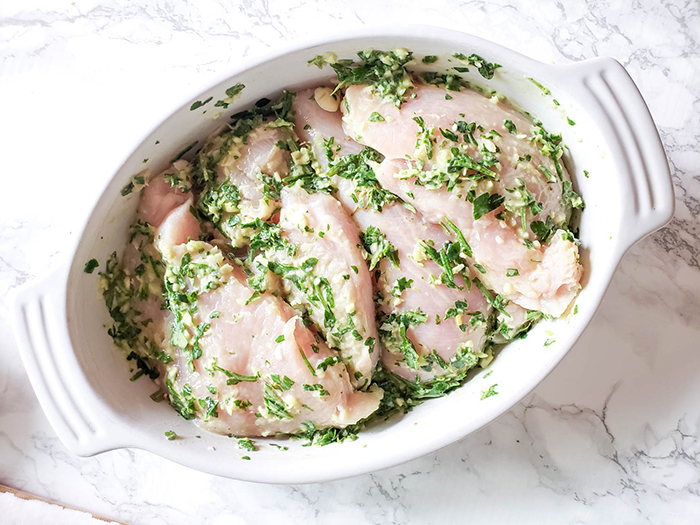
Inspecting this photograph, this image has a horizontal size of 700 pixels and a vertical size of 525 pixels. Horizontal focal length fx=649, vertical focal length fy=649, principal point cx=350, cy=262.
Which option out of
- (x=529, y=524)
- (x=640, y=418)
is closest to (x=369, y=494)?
(x=529, y=524)

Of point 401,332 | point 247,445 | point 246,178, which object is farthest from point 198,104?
point 247,445

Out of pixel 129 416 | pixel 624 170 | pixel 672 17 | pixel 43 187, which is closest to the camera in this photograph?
pixel 624 170

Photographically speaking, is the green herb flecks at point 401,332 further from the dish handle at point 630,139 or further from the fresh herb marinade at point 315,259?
the dish handle at point 630,139

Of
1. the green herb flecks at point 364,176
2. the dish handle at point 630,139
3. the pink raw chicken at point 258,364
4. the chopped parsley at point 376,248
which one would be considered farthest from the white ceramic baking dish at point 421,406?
the chopped parsley at point 376,248

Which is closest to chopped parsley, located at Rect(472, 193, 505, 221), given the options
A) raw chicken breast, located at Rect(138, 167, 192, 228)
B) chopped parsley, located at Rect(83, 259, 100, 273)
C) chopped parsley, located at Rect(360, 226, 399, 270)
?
chopped parsley, located at Rect(360, 226, 399, 270)

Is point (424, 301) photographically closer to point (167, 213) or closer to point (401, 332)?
point (401, 332)

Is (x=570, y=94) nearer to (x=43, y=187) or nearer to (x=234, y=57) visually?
(x=234, y=57)
